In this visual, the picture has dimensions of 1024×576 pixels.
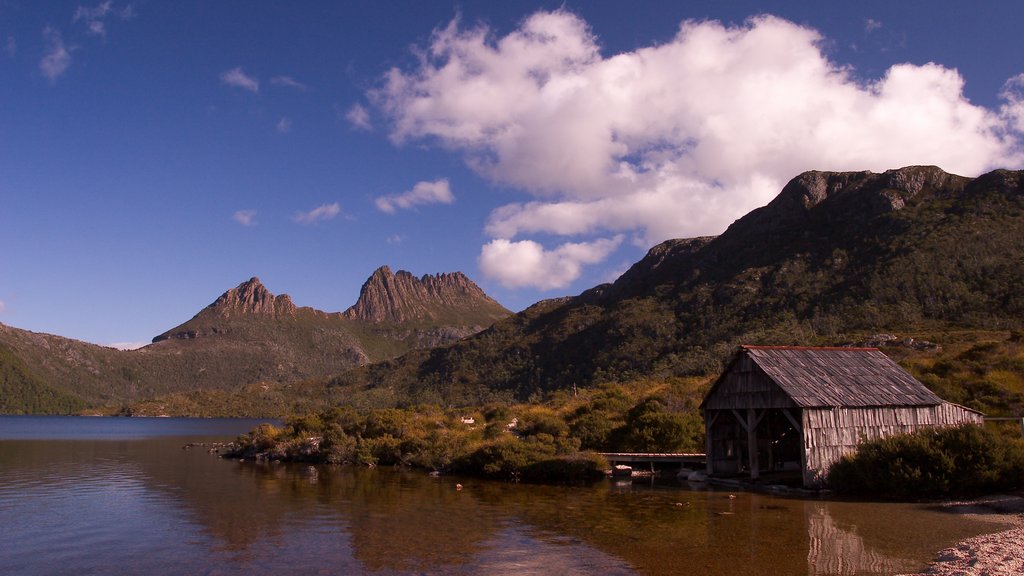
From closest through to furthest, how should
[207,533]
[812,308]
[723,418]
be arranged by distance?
[207,533], [723,418], [812,308]

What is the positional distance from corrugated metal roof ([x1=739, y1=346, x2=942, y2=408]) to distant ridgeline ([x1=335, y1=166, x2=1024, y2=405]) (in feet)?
54.4

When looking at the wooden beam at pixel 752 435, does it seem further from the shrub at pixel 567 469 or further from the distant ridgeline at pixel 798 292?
the distant ridgeline at pixel 798 292

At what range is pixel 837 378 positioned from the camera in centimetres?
2714

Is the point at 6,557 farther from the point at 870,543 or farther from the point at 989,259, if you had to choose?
the point at 989,259

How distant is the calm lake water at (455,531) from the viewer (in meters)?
16.2

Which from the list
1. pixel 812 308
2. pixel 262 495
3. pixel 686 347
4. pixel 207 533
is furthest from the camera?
pixel 686 347

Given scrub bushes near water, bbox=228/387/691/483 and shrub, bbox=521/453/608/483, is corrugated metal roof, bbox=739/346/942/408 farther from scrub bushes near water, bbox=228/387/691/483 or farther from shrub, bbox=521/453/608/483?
scrub bushes near water, bbox=228/387/691/483

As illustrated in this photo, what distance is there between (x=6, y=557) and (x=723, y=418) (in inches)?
1043

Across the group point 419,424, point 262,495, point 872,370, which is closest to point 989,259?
point 872,370

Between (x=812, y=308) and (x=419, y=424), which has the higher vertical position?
(x=812, y=308)

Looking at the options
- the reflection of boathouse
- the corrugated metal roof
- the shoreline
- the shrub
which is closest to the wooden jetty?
the shrub

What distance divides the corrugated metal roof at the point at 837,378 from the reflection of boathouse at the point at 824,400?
0.12 ft

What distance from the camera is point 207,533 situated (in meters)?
21.1

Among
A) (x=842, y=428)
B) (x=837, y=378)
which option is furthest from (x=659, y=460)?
(x=842, y=428)
